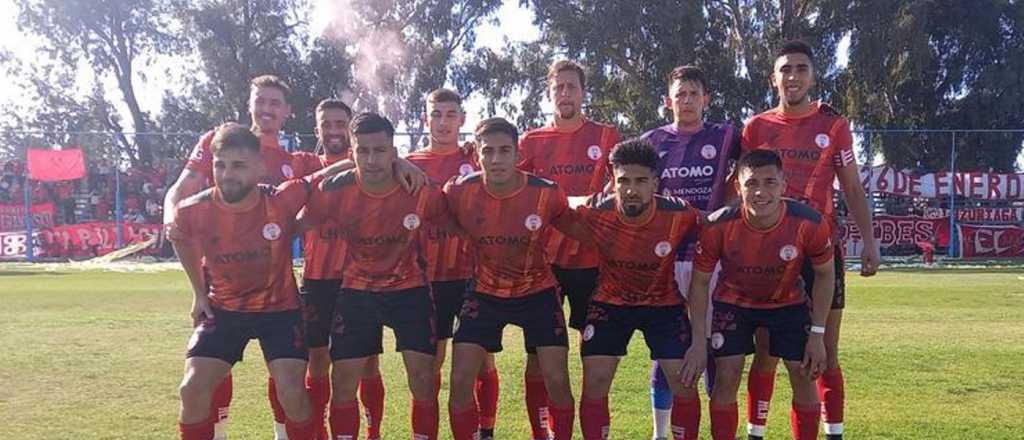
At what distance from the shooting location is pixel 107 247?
23500 millimetres

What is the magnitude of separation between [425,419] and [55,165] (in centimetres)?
2298

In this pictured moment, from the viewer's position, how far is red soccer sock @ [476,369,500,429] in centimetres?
537

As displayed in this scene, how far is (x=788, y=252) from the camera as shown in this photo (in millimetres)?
4551

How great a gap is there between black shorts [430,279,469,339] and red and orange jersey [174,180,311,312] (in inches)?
39.2

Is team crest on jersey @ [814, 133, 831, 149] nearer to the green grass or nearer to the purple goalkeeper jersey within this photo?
the purple goalkeeper jersey

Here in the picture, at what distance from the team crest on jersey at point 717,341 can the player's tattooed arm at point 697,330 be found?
0.06m

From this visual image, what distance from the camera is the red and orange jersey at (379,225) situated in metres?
4.68

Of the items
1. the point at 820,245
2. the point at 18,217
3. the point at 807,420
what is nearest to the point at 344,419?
the point at 807,420

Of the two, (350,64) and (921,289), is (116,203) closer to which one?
(350,64)

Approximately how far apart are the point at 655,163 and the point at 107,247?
2274cm

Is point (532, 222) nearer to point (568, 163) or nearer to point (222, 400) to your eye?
point (568, 163)

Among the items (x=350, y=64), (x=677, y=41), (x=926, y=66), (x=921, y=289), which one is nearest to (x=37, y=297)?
(x=921, y=289)

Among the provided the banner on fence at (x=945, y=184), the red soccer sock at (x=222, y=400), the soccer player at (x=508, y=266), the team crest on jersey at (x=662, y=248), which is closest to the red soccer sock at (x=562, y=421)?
the soccer player at (x=508, y=266)

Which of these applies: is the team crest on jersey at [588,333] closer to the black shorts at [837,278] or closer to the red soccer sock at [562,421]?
the red soccer sock at [562,421]
